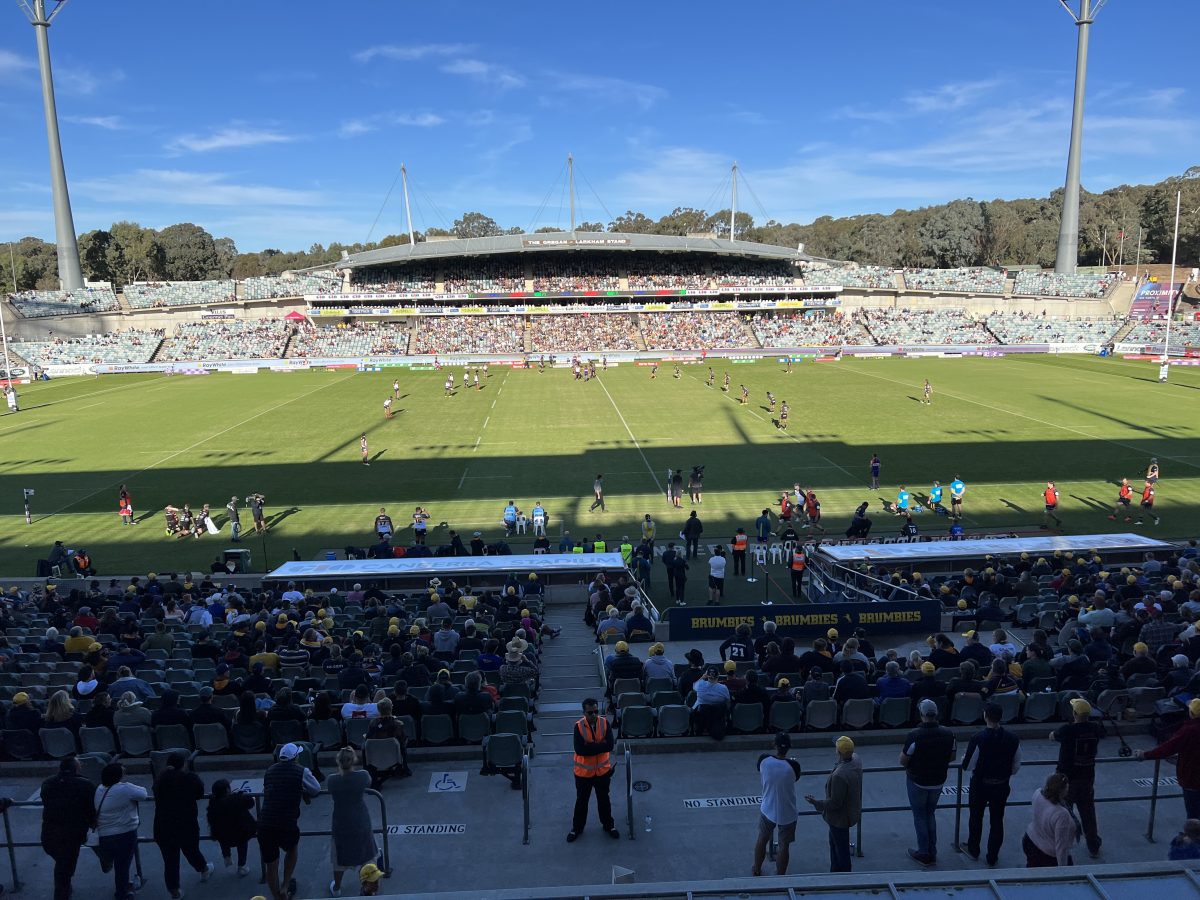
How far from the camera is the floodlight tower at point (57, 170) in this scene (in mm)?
86375

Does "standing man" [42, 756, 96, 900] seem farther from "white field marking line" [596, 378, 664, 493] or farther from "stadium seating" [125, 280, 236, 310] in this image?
"stadium seating" [125, 280, 236, 310]

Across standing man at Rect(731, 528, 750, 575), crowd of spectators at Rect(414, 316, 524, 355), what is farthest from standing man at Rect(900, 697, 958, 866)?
crowd of spectators at Rect(414, 316, 524, 355)

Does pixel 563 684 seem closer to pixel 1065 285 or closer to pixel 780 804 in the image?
pixel 780 804

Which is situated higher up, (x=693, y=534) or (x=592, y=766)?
(x=592, y=766)

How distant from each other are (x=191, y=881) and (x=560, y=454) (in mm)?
27597

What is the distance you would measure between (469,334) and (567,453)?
52837 mm

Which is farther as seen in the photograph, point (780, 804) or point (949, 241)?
point (949, 241)

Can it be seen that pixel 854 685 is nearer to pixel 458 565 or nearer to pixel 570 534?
pixel 458 565

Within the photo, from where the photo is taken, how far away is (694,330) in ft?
A: 278

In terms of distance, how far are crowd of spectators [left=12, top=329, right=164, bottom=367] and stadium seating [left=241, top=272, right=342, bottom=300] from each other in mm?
13541

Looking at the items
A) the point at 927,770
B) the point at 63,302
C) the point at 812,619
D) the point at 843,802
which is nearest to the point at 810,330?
the point at 812,619

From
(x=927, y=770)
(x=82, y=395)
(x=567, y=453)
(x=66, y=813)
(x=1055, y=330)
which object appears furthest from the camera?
(x=1055, y=330)

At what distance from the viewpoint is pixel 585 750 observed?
715cm

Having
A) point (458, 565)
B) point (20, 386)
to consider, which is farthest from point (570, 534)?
point (20, 386)
